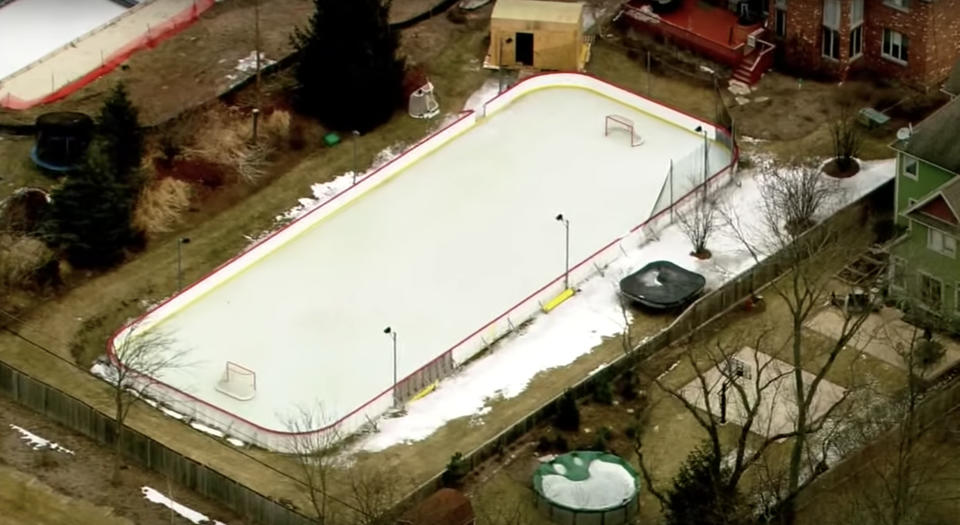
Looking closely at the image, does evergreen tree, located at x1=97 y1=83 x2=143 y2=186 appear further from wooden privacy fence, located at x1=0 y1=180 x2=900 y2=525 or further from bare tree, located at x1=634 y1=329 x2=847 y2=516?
bare tree, located at x1=634 y1=329 x2=847 y2=516

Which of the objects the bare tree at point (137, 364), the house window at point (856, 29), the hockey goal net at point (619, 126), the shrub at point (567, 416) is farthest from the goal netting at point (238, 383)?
the house window at point (856, 29)

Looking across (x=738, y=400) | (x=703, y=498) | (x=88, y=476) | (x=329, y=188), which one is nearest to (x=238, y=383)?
(x=88, y=476)

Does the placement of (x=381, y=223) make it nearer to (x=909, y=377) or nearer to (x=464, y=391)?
(x=464, y=391)

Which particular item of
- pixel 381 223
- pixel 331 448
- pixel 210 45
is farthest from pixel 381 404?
pixel 210 45

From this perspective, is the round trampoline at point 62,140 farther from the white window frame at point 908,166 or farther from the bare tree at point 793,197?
the white window frame at point 908,166

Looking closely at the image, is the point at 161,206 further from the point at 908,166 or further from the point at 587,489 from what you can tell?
the point at 908,166

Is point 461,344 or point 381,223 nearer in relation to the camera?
point 461,344

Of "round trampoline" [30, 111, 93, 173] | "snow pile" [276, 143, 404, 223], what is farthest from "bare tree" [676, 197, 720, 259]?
"round trampoline" [30, 111, 93, 173]
